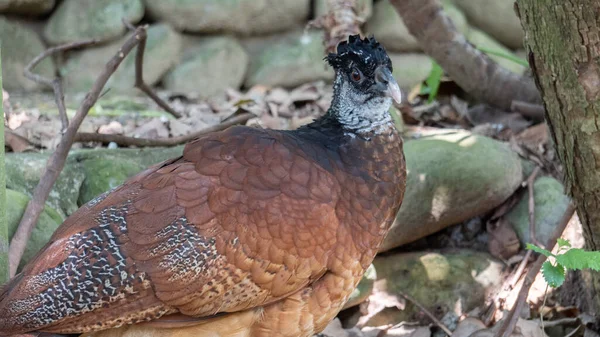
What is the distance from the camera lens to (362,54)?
2996 mm

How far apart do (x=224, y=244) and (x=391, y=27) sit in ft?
16.0

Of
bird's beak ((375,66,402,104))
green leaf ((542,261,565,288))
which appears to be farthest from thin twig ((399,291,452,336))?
bird's beak ((375,66,402,104))

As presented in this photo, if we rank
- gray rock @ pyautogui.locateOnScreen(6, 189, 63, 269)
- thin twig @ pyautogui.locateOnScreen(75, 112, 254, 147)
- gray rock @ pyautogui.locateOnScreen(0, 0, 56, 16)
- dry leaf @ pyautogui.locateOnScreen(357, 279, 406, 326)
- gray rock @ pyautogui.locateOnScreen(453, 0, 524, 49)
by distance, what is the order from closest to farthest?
1. gray rock @ pyautogui.locateOnScreen(6, 189, 63, 269)
2. dry leaf @ pyautogui.locateOnScreen(357, 279, 406, 326)
3. thin twig @ pyautogui.locateOnScreen(75, 112, 254, 147)
4. gray rock @ pyautogui.locateOnScreen(0, 0, 56, 16)
5. gray rock @ pyautogui.locateOnScreen(453, 0, 524, 49)

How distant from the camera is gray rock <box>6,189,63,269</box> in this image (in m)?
3.62

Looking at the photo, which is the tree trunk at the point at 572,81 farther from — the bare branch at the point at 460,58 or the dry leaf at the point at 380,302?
the bare branch at the point at 460,58

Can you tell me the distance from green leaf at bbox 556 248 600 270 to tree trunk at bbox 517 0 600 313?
462 millimetres

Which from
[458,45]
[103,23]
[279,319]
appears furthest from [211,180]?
[103,23]

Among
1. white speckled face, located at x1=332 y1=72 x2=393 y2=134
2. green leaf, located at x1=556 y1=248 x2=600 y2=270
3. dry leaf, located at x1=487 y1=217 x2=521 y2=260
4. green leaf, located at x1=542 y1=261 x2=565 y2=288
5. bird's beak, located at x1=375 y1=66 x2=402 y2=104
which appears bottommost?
dry leaf, located at x1=487 y1=217 x2=521 y2=260

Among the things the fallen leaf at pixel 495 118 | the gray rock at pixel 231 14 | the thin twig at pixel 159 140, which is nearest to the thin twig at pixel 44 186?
the thin twig at pixel 159 140

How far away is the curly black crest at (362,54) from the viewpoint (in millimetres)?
2986

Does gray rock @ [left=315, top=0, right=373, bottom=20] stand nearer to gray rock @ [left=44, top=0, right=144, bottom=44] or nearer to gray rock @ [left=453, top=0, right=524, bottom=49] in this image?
gray rock @ [left=453, top=0, right=524, bottom=49]

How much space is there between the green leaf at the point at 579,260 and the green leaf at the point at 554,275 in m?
0.10

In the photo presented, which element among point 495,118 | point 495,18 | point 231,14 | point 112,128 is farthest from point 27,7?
point 495,18

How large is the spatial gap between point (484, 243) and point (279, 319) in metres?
1.98
